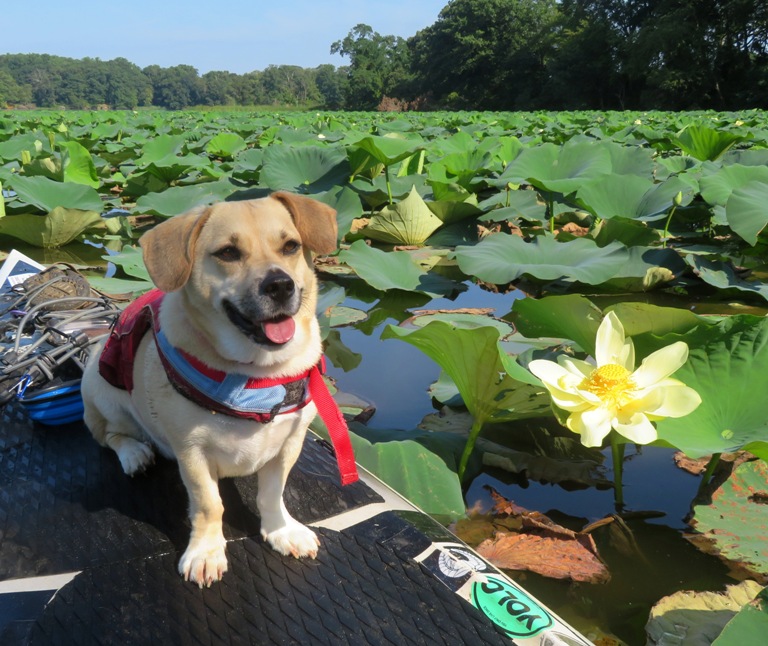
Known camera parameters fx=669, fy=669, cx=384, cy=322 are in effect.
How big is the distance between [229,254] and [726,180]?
11.1ft

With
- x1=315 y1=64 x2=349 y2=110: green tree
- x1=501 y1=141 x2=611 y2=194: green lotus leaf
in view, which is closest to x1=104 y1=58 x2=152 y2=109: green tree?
x1=315 y1=64 x2=349 y2=110: green tree

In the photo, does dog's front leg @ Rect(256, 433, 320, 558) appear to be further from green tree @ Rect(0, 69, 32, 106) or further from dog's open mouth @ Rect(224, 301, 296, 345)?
green tree @ Rect(0, 69, 32, 106)

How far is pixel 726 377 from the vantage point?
1.61 meters

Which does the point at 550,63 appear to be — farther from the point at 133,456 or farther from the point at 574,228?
the point at 133,456

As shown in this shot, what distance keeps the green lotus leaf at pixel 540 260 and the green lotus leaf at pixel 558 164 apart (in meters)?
0.85

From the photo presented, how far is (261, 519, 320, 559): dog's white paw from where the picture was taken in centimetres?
151

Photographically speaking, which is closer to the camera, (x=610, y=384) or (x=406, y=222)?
(x=610, y=384)

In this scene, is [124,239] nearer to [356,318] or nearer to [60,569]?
[356,318]

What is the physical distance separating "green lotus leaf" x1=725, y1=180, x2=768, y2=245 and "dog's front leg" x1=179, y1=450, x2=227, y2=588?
8.82 ft

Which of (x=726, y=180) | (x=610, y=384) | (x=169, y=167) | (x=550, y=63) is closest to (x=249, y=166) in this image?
(x=169, y=167)

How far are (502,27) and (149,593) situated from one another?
54.9 metres

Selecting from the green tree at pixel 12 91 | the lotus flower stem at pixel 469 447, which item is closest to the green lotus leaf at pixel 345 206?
the lotus flower stem at pixel 469 447

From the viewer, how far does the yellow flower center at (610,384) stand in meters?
1.34

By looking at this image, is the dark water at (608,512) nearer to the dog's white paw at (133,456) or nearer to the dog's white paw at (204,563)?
the dog's white paw at (204,563)
